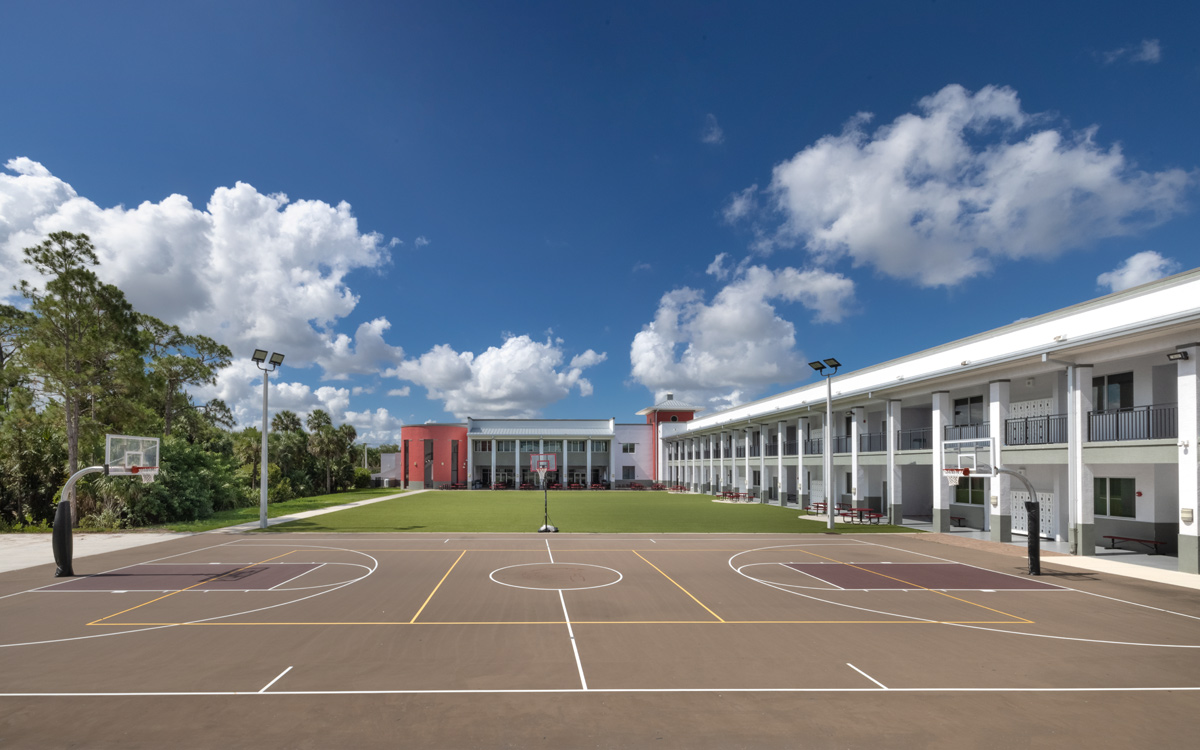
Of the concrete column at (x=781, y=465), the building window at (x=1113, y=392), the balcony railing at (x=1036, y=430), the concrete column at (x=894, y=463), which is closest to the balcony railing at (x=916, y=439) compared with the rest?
the concrete column at (x=894, y=463)

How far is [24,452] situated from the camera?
1233 inches

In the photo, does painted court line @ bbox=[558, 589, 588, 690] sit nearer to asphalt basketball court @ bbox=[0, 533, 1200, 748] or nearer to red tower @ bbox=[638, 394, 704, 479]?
asphalt basketball court @ bbox=[0, 533, 1200, 748]

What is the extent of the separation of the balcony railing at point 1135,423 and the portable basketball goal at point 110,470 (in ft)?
104

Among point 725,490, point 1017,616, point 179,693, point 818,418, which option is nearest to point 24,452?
point 179,693

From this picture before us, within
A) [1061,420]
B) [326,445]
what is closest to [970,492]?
[1061,420]

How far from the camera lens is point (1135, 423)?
21.5 meters

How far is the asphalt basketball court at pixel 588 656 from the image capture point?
7.80 meters

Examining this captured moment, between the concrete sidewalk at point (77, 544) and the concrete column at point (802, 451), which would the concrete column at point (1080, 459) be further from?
the concrete sidewalk at point (77, 544)

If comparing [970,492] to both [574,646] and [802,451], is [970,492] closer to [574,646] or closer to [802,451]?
[802,451]

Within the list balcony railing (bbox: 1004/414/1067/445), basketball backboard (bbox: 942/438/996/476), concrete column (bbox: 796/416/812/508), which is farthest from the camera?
concrete column (bbox: 796/416/812/508)

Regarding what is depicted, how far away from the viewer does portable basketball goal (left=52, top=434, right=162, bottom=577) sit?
56.5ft

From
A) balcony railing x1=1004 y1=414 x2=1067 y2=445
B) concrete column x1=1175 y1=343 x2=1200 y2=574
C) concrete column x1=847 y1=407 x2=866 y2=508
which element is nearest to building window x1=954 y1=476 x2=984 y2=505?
concrete column x1=847 y1=407 x2=866 y2=508

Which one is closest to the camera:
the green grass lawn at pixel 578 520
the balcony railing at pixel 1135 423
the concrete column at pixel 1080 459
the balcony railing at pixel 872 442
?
the balcony railing at pixel 1135 423

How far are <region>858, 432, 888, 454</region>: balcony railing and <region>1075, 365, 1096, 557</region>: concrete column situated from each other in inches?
534
